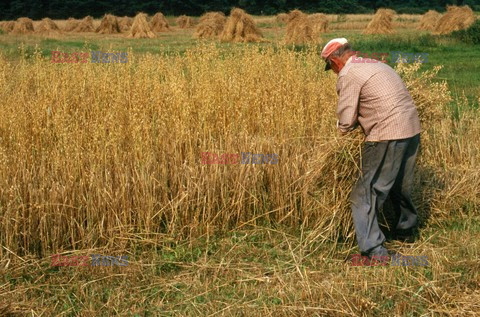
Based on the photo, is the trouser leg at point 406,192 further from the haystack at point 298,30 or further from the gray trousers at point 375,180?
the haystack at point 298,30

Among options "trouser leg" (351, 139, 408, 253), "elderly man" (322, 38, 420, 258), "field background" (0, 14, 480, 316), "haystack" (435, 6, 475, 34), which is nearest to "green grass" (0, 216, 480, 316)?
"field background" (0, 14, 480, 316)

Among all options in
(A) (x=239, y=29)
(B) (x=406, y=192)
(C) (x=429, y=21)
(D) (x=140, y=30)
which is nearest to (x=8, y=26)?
(D) (x=140, y=30)

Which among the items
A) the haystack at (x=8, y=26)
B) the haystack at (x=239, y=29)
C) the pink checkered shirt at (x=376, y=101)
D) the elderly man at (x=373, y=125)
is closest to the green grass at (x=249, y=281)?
the elderly man at (x=373, y=125)

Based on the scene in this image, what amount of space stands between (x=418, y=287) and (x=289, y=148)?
2263 mm

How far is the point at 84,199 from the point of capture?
550 cm

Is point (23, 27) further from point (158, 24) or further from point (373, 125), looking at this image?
point (373, 125)

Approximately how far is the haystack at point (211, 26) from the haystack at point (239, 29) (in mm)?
1861

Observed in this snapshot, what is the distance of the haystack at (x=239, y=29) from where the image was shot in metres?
24.6

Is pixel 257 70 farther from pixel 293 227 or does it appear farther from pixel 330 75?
pixel 293 227

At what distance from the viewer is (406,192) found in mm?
5496

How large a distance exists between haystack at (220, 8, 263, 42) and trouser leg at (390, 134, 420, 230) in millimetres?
19450

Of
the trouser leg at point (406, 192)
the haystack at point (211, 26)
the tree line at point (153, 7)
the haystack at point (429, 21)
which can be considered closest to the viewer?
the trouser leg at point (406, 192)

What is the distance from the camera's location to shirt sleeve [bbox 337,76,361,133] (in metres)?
5.05

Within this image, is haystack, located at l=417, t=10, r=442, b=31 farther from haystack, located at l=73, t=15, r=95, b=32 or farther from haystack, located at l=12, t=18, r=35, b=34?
haystack, located at l=12, t=18, r=35, b=34
